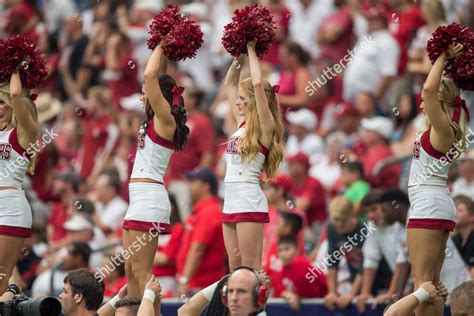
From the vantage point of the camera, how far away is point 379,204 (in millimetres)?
11953

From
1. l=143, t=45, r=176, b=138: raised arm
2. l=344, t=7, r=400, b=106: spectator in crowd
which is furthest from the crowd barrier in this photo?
l=344, t=7, r=400, b=106: spectator in crowd

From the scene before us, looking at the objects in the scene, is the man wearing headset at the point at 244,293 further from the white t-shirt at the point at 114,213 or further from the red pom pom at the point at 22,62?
the white t-shirt at the point at 114,213

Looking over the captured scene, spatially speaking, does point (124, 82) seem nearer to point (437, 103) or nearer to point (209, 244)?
point (209, 244)

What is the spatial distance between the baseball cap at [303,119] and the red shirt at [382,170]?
1267 millimetres

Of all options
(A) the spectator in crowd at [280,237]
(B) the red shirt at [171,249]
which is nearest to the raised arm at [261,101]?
(A) the spectator in crowd at [280,237]

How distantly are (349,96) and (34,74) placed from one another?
723cm

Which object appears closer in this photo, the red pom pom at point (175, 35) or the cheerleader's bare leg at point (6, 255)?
the red pom pom at point (175, 35)

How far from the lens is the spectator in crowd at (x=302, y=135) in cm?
1619

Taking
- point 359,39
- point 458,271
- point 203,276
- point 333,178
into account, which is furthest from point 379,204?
point 359,39

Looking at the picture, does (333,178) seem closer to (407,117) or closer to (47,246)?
(407,117)

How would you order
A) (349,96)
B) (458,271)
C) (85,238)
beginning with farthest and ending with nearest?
(349,96) → (85,238) → (458,271)

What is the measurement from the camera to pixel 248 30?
10.2 metres

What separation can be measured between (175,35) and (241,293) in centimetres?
263

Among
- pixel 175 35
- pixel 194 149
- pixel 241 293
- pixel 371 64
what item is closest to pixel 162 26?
pixel 175 35
